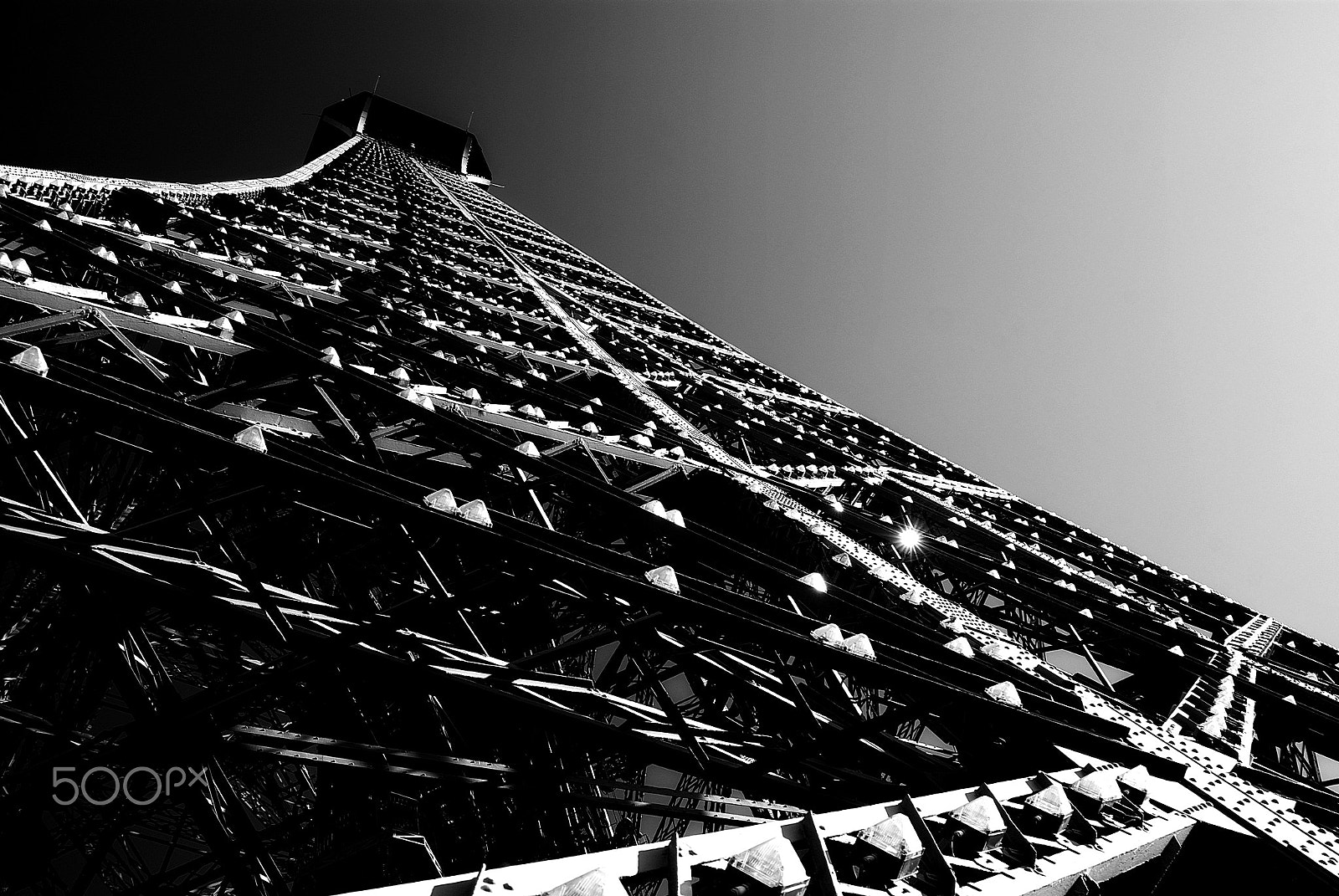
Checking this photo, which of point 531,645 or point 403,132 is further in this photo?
point 403,132

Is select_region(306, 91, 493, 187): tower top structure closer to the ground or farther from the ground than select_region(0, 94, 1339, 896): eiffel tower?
farther from the ground

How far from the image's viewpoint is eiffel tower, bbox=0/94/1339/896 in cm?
283

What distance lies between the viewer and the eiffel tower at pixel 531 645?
283 cm

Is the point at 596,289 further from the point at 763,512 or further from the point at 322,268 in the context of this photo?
the point at 763,512

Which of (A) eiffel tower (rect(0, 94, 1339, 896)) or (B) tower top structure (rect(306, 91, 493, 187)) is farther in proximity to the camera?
(B) tower top structure (rect(306, 91, 493, 187))

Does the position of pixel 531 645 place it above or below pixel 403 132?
below

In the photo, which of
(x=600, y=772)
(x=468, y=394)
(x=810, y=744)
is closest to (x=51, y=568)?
(x=810, y=744)

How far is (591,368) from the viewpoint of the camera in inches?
476

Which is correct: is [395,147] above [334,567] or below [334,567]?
above

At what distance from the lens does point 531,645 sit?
5.95m

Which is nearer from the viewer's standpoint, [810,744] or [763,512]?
[810,744]

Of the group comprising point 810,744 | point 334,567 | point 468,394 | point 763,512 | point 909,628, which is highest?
point 468,394

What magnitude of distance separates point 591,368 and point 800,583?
7.87 metres

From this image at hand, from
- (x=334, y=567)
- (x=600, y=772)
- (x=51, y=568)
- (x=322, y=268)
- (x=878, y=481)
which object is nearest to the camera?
(x=51, y=568)
